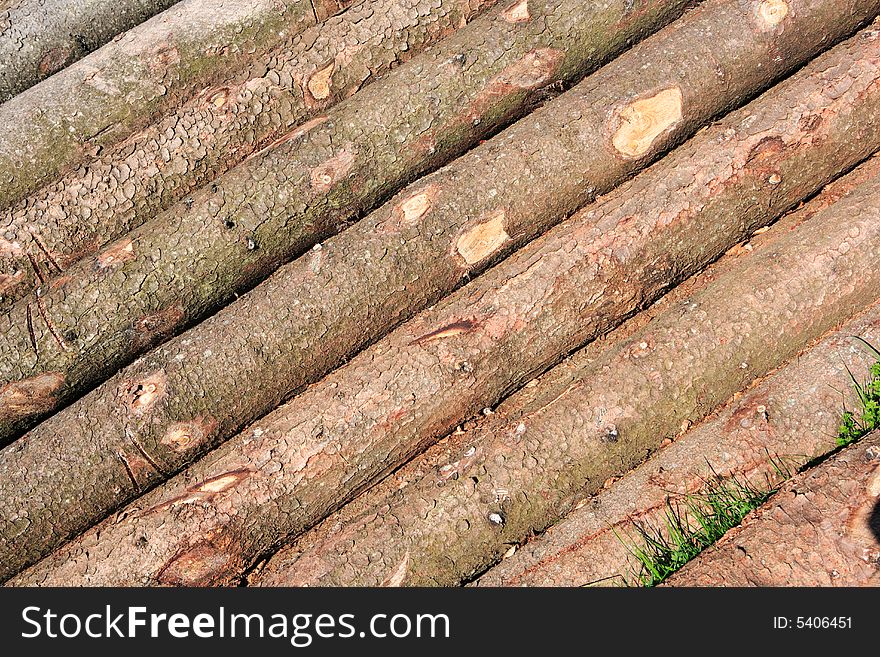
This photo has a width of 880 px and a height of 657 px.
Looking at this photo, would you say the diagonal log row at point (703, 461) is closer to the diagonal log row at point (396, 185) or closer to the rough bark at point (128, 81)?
the diagonal log row at point (396, 185)

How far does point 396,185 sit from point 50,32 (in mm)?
2231

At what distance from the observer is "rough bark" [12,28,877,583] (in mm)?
3346

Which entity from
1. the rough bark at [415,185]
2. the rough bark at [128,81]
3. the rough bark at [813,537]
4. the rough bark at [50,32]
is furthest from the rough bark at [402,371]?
the rough bark at [50,32]

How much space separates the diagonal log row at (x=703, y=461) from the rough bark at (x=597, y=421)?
0.09 m

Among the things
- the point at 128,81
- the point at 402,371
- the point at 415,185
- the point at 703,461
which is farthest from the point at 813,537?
the point at 128,81

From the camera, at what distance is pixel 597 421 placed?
11.0 ft

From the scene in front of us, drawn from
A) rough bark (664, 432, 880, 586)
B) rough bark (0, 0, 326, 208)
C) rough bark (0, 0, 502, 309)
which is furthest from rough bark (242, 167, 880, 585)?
rough bark (0, 0, 326, 208)

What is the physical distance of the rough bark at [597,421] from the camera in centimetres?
329

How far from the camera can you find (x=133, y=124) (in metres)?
3.86

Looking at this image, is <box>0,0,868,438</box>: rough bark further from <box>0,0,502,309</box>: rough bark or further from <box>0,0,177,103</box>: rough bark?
<box>0,0,177,103</box>: rough bark

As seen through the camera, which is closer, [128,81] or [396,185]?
[396,185]

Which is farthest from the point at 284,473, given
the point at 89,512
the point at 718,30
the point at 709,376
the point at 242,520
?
the point at 718,30

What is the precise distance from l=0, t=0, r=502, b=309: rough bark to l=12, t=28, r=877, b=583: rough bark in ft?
2.39

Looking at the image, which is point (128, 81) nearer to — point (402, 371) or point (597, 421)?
point (402, 371)
